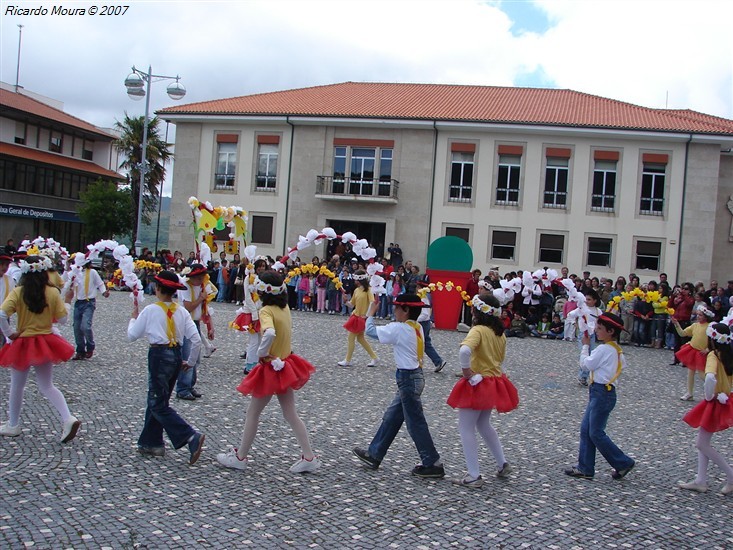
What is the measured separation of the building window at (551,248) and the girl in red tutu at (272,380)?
86.4 feet

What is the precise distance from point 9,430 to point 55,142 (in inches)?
1796

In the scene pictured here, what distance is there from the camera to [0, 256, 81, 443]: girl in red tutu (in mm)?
7137

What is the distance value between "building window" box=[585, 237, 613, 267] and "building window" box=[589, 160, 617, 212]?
134cm

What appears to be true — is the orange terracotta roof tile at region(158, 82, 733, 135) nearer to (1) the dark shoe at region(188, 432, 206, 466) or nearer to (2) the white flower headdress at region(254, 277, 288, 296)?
(2) the white flower headdress at region(254, 277, 288, 296)

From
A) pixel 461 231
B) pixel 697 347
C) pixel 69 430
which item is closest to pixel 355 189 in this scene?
pixel 461 231

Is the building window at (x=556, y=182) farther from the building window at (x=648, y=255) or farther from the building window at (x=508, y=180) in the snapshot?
the building window at (x=648, y=255)

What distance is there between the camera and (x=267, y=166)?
34.1 meters

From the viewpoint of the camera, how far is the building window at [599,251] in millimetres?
31484

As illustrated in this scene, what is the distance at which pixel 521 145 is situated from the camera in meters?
31.9

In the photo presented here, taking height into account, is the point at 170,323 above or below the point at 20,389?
above

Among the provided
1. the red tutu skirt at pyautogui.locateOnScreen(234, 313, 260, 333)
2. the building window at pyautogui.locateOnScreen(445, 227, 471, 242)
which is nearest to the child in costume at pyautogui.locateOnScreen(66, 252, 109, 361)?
the red tutu skirt at pyautogui.locateOnScreen(234, 313, 260, 333)

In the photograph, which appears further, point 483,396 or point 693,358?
point 693,358

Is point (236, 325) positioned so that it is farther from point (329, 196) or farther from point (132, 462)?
point (329, 196)

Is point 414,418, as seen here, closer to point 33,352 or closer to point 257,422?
point 257,422
